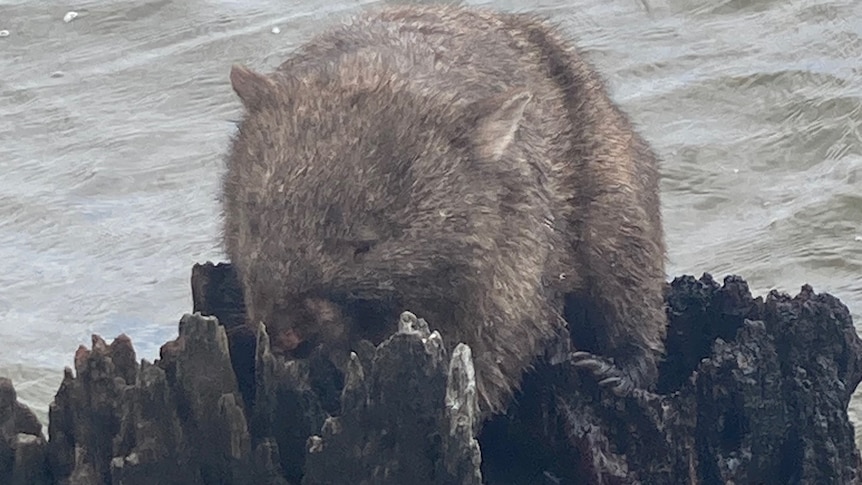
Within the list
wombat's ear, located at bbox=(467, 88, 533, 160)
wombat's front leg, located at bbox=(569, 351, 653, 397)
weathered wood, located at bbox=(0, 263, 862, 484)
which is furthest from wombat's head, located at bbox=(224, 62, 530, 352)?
wombat's front leg, located at bbox=(569, 351, 653, 397)

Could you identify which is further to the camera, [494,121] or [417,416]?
[494,121]

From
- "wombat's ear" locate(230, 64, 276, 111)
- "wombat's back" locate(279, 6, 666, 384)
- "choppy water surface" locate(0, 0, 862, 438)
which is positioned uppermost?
"wombat's ear" locate(230, 64, 276, 111)

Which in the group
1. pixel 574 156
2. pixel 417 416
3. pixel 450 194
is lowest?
pixel 574 156

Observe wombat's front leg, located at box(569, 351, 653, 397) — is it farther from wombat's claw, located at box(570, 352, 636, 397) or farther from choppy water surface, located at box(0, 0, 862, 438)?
choppy water surface, located at box(0, 0, 862, 438)

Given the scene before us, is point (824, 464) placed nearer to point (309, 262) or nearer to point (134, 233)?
point (309, 262)

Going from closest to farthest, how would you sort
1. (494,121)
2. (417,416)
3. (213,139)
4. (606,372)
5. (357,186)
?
(417,416) < (357,186) < (494,121) < (606,372) < (213,139)

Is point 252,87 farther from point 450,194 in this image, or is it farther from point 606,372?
point 606,372

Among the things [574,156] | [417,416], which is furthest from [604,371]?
[417,416]
